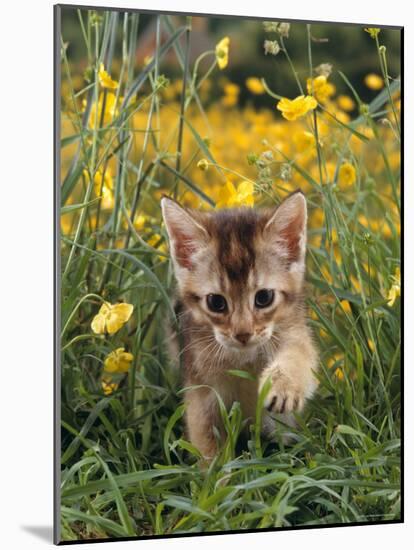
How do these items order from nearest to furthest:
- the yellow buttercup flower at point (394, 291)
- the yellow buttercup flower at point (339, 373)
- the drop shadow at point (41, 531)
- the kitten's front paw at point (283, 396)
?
the drop shadow at point (41, 531) → the kitten's front paw at point (283, 396) → the yellow buttercup flower at point (339, 373) → the yellow buttercup flower at point (394, 291)

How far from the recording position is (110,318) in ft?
11.7

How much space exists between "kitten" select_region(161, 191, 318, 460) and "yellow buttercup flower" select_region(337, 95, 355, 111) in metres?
0.43

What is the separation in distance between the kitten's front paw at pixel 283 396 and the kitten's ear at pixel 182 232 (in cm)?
41

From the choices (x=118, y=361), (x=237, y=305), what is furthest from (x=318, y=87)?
(x=118, y=361)

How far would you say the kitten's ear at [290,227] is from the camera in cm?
360

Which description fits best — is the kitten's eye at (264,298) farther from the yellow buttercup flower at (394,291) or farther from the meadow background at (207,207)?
the yellow buttercup flower at (394,291)

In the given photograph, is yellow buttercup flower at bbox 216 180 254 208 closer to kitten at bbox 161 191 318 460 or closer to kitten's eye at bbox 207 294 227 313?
kitten at bbox 161 191 318 460

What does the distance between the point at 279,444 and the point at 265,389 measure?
0.56 feet

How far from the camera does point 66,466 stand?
3.48 meters

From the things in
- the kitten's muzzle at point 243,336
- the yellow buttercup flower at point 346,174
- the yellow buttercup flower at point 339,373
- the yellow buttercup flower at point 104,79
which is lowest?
the yellow buttercup flower at point 339,373

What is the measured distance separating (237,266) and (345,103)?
68 centimetres

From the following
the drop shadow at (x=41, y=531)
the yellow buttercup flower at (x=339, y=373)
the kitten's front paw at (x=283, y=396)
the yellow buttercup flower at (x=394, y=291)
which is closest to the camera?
the drop shadow at (x=41, y=531)

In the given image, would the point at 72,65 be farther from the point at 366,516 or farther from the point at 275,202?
the point at 366,516

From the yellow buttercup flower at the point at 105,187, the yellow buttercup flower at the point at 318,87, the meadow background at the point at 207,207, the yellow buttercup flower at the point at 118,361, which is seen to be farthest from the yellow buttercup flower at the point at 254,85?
the yellow buttercup flower at the point at 118,361
